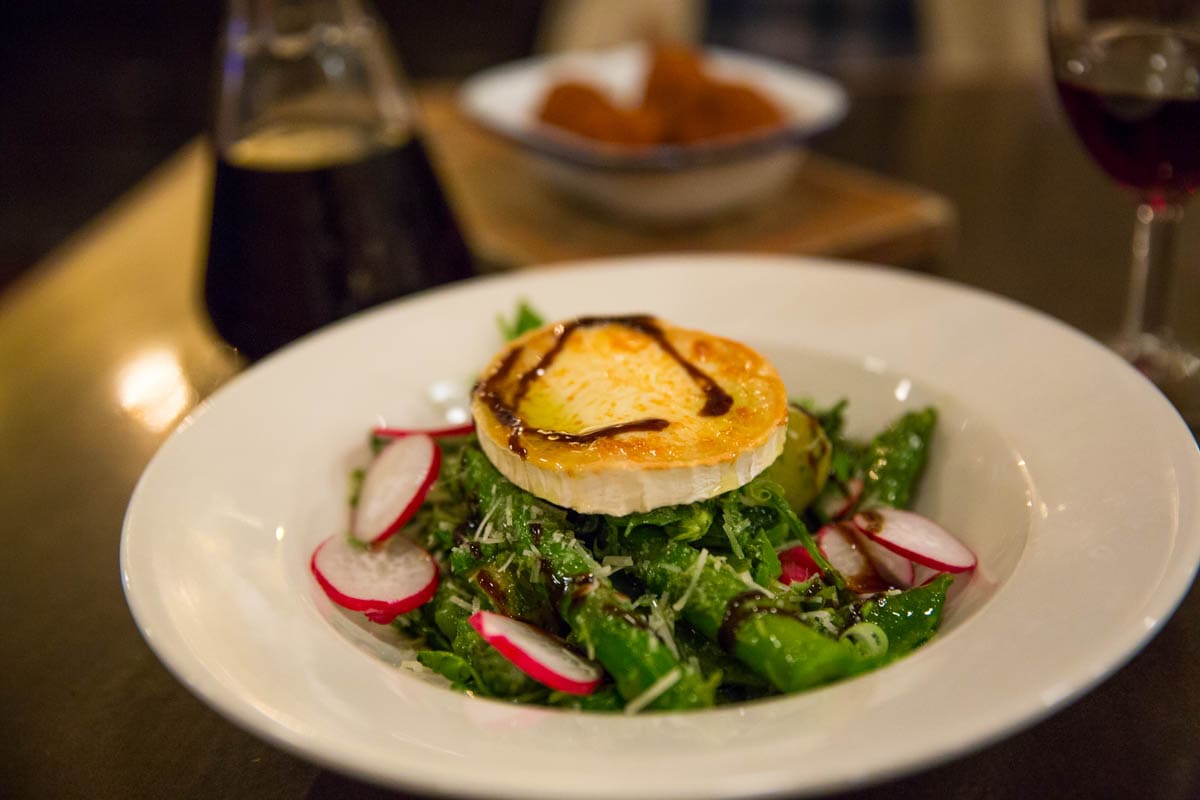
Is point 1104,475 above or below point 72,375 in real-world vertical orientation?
above

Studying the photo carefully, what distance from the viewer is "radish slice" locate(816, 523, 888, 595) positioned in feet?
4.94

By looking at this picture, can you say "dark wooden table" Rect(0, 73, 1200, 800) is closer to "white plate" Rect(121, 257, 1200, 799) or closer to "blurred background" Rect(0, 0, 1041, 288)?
"white plate" Rect(121, 257, 1200, 799)

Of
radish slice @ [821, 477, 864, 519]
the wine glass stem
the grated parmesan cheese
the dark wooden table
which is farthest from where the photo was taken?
the wine glass stem

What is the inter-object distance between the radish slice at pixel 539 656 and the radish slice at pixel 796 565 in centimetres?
35

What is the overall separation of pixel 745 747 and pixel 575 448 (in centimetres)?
53

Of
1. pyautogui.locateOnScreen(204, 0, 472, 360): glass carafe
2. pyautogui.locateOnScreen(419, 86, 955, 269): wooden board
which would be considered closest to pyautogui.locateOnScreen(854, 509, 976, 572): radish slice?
pyautogui.locateOnScreen(204, 0, 472, 360): glass carafe

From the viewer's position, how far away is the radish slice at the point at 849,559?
1505mm

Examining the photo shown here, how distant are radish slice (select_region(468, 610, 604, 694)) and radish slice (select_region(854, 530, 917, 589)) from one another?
19.4 inches

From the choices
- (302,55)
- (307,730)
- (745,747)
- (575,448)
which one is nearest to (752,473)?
(575,448)

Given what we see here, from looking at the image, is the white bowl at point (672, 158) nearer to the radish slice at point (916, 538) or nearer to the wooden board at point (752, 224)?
the wooden board at point (752, 224)

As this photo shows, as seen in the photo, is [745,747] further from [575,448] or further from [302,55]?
[302,55]

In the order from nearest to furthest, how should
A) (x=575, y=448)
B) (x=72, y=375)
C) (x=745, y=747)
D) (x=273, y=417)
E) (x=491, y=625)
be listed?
1. (x=745, y=747)
2. (x=491, y=625)
3. (x=575, y=448)
4. (x=273, y=417)
5. (x=72, y=375)

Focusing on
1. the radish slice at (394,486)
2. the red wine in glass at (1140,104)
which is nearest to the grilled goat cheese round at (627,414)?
the radish slice at (394,486)

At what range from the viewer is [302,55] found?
2.28 m
